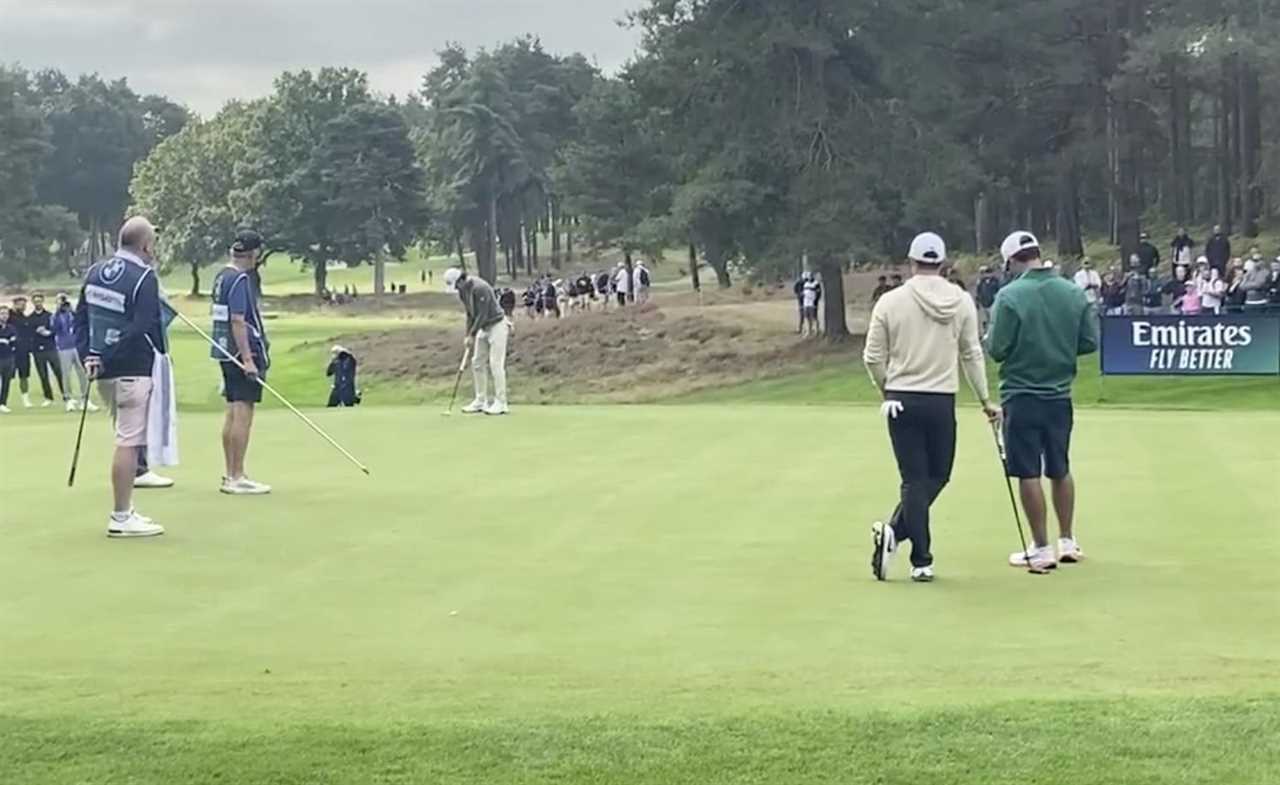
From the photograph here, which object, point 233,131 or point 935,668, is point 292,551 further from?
point 233,131

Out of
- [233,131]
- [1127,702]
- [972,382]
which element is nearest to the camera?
[1127,702]

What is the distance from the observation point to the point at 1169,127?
67312 mm

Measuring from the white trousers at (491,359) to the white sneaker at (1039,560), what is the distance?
11610 mm

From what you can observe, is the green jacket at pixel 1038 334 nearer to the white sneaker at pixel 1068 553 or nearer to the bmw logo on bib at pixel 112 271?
the white sneaker at pixel 1068 553

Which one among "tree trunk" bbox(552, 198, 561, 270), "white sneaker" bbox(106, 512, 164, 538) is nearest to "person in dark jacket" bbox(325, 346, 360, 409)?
"white sneaker" bbox(106, 512, 164, 538)

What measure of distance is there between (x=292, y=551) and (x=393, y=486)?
10.1ft

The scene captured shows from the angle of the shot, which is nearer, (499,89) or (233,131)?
(499,89)

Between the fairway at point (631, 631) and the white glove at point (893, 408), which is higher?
the white glove at point (893, 408)

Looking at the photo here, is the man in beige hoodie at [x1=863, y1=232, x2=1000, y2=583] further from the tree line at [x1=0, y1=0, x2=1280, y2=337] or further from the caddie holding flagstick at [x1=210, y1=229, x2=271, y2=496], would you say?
the tree line at [x1=0, y1=0, x2=1280, y2=337]

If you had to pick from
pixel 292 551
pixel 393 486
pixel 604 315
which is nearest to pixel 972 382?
pixel 292 551

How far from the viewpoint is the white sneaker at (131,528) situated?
414 inches

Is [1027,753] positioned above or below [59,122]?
below

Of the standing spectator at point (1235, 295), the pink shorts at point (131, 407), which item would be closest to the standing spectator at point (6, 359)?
the pink shorts at point (131, 407)

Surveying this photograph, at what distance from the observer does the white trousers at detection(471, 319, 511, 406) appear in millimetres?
20328
